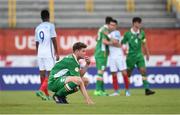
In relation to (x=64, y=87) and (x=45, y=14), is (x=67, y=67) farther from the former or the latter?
(x=45, y=14)

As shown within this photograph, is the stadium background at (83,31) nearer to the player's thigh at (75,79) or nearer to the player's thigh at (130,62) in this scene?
the player's thigh at (130,62)

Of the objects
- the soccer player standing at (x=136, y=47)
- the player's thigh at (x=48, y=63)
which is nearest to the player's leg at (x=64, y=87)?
the player's thigh at (x=48, y=63)

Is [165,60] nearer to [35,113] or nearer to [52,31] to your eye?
[52,31]

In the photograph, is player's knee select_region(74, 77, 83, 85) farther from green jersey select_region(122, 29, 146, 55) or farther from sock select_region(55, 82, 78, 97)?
green jersey select_region(122, 29, 146, 55)

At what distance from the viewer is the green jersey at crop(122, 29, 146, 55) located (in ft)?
69.3

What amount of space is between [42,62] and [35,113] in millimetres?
5881

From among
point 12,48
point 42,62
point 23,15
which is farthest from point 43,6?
point 42,62

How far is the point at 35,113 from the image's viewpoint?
1266cm

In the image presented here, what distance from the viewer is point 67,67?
50.1 feet

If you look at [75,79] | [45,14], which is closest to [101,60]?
[45,14]

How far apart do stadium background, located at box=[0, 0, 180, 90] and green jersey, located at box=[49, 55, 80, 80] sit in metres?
8.74

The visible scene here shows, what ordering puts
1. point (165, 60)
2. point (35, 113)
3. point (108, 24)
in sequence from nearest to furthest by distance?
point (35, 113) < point (108, 24) < point (165, 60)

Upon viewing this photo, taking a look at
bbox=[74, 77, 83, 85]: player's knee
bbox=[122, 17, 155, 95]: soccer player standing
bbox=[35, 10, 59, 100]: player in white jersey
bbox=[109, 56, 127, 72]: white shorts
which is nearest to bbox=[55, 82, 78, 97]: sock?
bbox=[74, 77, 83, 85]: player's knee

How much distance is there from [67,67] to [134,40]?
6.19 m
